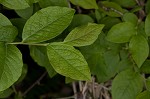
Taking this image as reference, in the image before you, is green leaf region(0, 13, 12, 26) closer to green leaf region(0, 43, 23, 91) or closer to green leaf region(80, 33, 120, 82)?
green leaf region(0, 43, 23, 91)

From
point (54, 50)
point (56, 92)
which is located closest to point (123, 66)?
point (54, 50)

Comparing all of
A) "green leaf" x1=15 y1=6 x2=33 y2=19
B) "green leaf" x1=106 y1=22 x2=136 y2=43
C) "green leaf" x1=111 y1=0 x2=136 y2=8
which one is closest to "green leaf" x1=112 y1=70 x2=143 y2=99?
"green leaf" x1=106 y1=22 x2=136 y2=43

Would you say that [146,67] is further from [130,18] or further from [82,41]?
[82,41]

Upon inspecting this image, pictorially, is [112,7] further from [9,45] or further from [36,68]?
[36,68]

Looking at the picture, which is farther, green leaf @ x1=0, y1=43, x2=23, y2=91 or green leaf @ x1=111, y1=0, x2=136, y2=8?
green leaf @ x1=111, y1=0, x2=136, y2=8

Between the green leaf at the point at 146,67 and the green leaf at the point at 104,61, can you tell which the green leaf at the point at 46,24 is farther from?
the green leaf at the point at 146,67
